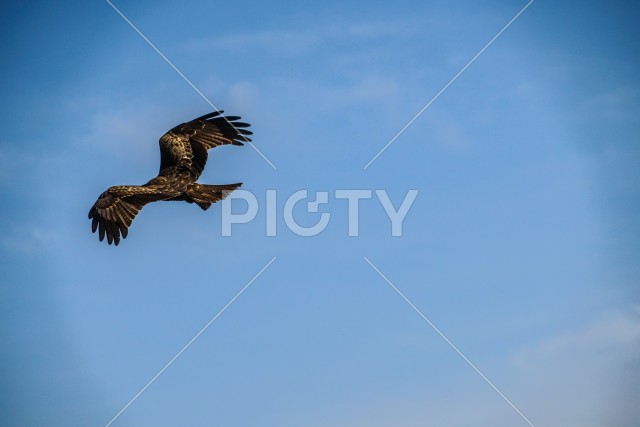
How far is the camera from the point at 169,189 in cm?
3278

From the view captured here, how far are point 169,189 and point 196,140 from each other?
12.6 feet

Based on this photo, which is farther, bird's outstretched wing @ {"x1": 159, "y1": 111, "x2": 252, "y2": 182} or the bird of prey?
bird's outstretched wing @ {"x1": 159, "y1": 111, "x2": 252, "y2": 182}

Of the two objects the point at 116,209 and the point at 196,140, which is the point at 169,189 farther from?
the point at 196,140

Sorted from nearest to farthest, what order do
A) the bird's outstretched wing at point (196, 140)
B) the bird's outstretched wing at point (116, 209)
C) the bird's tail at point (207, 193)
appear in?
1. the bird's tail at point (207, 193)
2. the bird's outstretched wing at point (116, 209)
3. the bird's outstretched wing at point (196, 140)

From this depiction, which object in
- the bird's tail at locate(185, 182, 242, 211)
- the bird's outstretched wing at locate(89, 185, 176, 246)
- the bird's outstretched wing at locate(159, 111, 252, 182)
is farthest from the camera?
the bird's outstretched wing at locate(159, 111, 252, 182)

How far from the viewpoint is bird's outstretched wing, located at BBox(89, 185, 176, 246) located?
32.7 meters

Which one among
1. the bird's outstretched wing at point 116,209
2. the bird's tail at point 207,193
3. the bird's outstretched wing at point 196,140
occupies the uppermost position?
the bird's outstretched wing at point 196,140

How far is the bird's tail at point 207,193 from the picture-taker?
1251 inches

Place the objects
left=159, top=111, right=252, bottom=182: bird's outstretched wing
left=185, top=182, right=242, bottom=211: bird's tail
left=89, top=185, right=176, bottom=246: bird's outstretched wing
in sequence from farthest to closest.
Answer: left=159, top=111, right=252, bottom=182: bird's outstretched wing → left=89, top=185, right=176, bottom=246: bird's outstretched wing → left=185, top=182, right=242, bottom=211: bird's tail

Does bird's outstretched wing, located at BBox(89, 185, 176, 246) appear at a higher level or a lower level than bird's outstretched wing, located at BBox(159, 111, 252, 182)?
lower

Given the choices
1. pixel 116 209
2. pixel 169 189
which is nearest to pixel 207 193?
pixel 169 189

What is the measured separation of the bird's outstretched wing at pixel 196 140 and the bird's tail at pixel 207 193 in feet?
5.96

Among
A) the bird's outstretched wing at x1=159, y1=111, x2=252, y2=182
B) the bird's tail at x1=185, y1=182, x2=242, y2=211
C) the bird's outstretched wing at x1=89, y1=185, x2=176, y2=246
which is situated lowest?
the bird's outstretched wing at x1=89, y1=185, x2=176, y2=246

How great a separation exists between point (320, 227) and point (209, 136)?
4.77m
